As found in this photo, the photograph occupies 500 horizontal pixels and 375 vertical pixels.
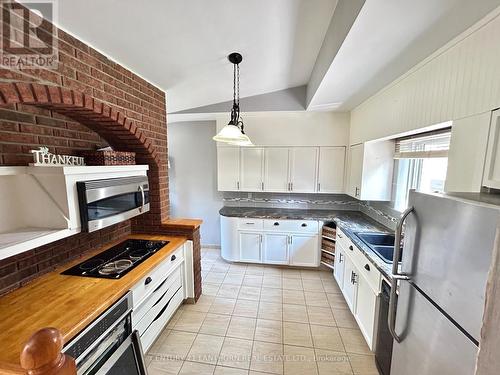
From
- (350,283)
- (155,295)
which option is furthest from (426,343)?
(155,295)

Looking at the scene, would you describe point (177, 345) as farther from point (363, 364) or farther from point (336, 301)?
point (336, 301)

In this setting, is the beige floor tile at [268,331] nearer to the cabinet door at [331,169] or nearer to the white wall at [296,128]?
the cabinet door at [331,169]

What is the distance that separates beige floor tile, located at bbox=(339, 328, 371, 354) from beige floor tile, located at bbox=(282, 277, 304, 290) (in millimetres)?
813

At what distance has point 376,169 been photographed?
9.05 ft

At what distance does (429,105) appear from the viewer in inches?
61.4

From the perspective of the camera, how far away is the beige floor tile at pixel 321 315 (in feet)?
7.71

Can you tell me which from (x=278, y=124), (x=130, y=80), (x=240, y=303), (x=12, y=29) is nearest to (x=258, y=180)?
(x=278, y=124)

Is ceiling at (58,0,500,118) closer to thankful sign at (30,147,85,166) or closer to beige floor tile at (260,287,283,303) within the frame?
thankful sign at (30,147,85,166)

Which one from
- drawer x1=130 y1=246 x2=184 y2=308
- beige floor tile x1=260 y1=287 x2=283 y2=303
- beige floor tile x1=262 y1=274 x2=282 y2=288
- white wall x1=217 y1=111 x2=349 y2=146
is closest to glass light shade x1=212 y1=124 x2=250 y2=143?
drawer x1=130 y1=246 x2=184 y2=308

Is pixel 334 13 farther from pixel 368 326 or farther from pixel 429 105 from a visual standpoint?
pixel 368 326

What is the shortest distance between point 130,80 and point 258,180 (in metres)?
2.23

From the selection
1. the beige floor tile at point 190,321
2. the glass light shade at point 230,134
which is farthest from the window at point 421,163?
the beige floor tile at point 190,321

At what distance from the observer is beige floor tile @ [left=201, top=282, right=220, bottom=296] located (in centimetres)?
285

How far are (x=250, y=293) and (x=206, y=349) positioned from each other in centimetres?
95
